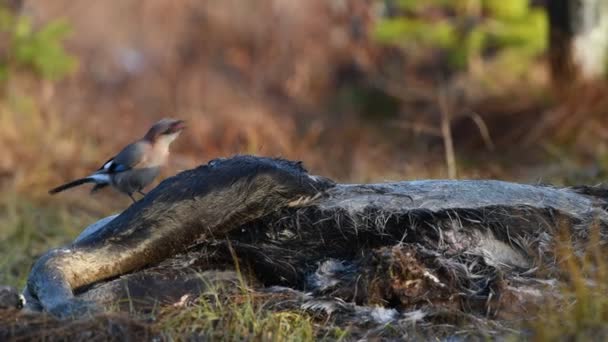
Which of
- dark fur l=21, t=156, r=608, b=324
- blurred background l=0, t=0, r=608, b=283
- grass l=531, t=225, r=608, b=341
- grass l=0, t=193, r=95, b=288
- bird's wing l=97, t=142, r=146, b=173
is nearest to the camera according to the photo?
grass l=531, t=225, r=608, b=341

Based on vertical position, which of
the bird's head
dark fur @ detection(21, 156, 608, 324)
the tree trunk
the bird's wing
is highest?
the tree trunk

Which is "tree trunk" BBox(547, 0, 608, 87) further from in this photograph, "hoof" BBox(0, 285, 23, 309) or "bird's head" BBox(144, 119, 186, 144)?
"hoof" BBox(0, 285, 23, 309)

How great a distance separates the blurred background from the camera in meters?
8.84

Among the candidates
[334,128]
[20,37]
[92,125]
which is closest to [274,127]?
[334,128]

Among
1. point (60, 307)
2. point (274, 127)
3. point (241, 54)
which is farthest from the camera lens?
point (241, 54)

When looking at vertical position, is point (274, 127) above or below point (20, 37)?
below

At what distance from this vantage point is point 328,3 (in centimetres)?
1571

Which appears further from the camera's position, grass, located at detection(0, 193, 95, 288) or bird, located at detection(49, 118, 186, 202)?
grass, located at detection(0, 193, 95, 288)

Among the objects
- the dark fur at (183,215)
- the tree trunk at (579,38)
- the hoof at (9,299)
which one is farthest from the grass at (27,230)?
the tree trunk at (579,38)

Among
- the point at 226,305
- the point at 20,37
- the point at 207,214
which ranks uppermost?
the point at 20,37

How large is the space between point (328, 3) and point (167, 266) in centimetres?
1211

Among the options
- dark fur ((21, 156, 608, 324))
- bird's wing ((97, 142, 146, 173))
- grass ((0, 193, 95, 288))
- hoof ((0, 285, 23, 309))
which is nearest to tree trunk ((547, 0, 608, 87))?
grass ((0, 193, 95, 288))

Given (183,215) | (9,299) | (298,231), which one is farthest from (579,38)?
(9,299)

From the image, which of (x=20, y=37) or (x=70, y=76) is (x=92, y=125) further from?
(x=70, y=76)
